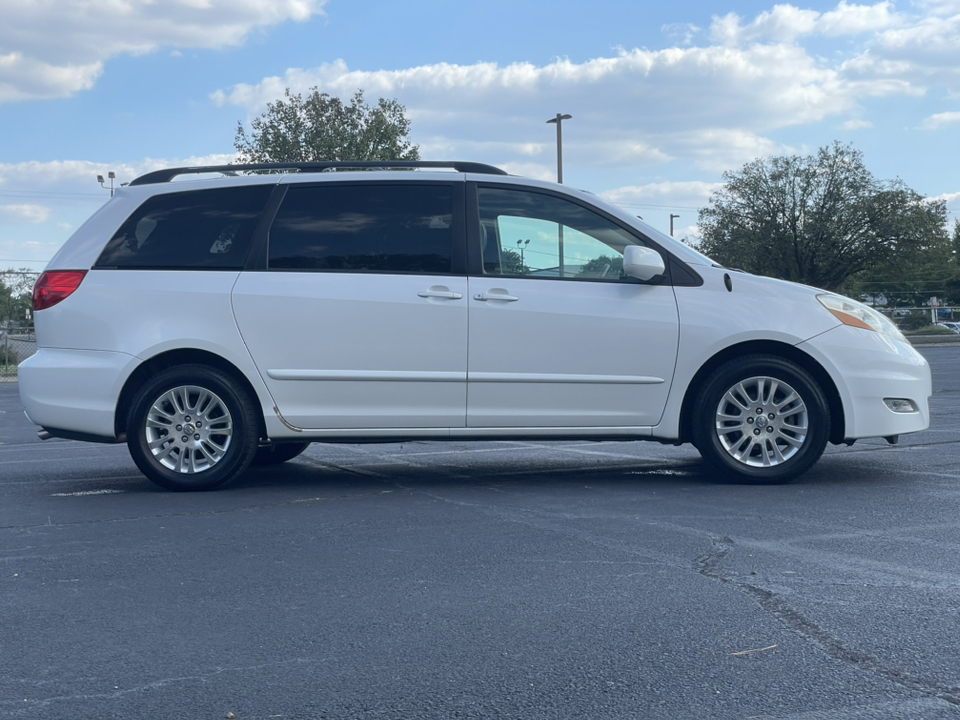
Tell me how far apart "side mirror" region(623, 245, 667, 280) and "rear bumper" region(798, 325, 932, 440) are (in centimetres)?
99

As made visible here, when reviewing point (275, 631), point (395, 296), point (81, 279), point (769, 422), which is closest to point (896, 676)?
point (275, 631)

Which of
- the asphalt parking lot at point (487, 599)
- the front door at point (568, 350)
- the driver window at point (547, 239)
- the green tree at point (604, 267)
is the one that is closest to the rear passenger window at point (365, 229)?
the driver window at point (547, 239)

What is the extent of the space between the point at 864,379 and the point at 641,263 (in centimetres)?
151

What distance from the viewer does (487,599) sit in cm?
408

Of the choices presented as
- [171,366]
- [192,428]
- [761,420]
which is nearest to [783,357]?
[761,420]

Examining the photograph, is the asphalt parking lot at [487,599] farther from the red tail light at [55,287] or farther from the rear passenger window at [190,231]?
the rear passenger window at [190,231]

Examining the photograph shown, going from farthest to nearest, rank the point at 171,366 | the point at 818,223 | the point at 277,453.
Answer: the point at 818,223, the point at 277,453, the point at 171,366

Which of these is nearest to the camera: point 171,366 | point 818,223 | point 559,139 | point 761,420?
point 761,420

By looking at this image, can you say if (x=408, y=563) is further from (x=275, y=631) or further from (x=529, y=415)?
(x=529, y=415)

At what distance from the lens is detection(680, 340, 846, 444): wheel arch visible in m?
6.75

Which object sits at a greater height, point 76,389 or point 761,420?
point 76,389

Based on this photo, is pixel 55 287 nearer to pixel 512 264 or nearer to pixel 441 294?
pixel 441 294

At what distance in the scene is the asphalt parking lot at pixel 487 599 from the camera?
3.11 m

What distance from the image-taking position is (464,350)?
6684 mm
